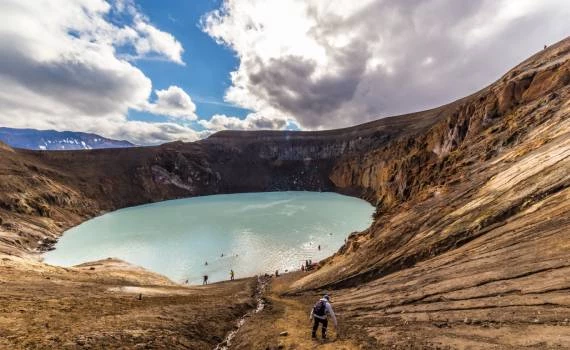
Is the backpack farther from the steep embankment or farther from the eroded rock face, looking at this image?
the eroded rock face

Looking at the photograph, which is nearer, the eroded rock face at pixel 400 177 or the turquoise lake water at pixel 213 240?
the eroded rock face at pixel 400 177

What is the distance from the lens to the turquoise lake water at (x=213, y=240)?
194 ft

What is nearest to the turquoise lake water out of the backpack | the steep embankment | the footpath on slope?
the steep embankment

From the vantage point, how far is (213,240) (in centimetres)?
7612

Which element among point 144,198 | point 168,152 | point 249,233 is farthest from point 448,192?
point 168,152

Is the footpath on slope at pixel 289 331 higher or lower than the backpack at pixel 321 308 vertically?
lower

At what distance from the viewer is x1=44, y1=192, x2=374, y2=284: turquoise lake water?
5922cm

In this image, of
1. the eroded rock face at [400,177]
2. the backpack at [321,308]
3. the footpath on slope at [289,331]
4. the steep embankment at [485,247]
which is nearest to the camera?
the steep embankment at [485,247]

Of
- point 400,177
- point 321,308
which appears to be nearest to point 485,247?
point 321,308

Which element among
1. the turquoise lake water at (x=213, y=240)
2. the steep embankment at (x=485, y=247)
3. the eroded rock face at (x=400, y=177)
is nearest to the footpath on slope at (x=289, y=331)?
the steep embankment at (x=485, y=247)

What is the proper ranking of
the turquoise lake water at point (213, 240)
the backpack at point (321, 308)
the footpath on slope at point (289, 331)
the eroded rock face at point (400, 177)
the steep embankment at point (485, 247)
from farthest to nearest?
the turquoise lake water at point (213, 240) → the eroded rock face at point (400, 177) → the backpack at point (321, 308) → the footpath on slope at point (289, 331) → the steep embankment at point (485, 247)

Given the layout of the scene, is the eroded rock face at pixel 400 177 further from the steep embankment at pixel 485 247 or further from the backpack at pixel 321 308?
the backpack at pixel 321 308

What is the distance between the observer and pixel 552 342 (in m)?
Result: 10.1

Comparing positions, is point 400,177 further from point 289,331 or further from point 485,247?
point 289,331
